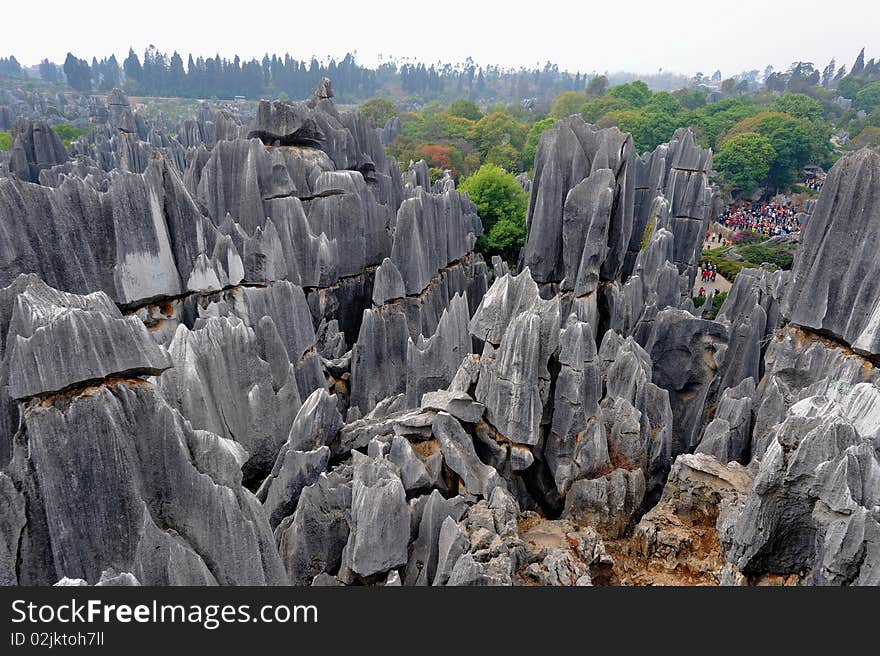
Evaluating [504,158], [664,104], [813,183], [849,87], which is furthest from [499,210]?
[849,87]

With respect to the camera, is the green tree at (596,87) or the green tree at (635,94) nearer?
the green tree at (635,94)

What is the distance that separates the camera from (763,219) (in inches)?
2112

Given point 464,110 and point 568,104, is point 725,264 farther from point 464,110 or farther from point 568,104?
point 568,104

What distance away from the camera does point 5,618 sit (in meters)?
5.61

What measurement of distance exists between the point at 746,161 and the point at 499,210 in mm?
37161

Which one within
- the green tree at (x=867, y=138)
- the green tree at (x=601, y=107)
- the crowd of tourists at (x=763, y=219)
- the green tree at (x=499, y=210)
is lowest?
the crowd of tourists at (x=763, y=219)

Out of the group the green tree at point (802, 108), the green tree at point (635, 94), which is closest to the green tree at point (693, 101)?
the green tree at point (635, 94)

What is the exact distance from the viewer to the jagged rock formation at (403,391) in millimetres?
7207

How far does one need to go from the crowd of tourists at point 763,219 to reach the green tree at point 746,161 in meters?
2.74

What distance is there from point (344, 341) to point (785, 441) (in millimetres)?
14444

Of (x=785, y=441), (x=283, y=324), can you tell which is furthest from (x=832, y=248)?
(x=283, y=324)

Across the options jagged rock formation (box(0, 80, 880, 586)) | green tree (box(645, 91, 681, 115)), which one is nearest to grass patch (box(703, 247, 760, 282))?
jagged rock formation (box(0, 80, 880, 586))

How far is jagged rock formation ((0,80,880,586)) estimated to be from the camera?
7207 millimetres

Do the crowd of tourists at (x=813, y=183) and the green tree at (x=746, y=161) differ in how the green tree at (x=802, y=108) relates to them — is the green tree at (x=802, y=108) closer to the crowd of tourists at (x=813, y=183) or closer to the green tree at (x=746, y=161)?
the crowd of tourists at (x=813, y=183)
